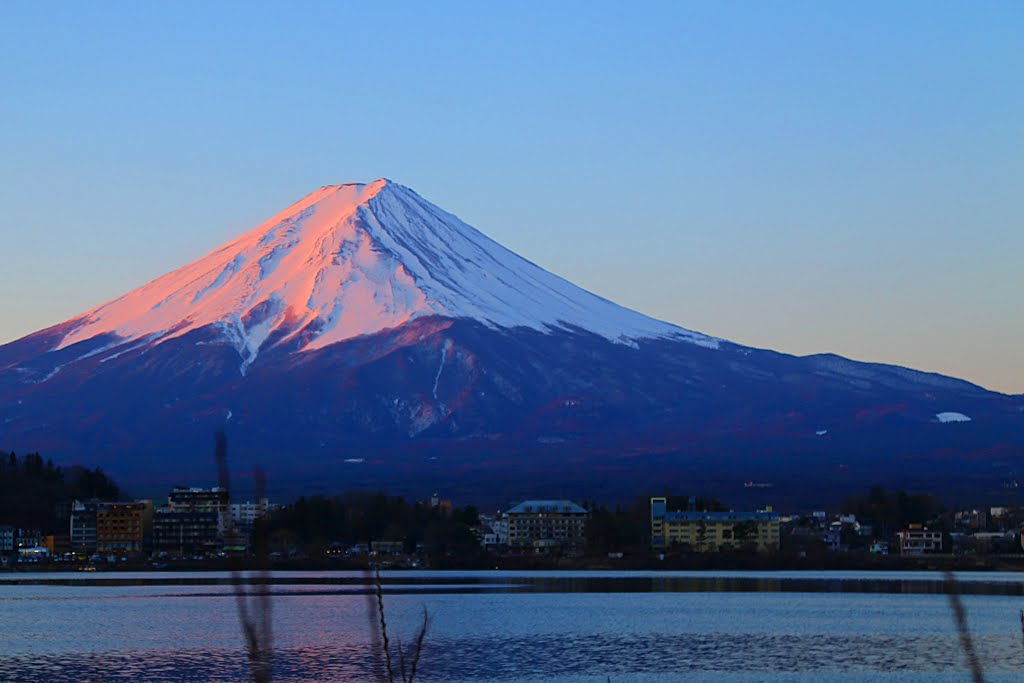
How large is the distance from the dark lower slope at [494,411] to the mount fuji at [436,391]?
0.89 ft

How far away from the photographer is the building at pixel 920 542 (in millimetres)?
81375

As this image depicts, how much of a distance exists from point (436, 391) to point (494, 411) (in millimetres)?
6660

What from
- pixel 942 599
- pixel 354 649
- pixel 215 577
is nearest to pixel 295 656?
pixel 354 649

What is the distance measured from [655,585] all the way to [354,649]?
3076cm

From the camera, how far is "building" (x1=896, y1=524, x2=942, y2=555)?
3204 inches

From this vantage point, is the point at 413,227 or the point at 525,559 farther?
the point at 413,227

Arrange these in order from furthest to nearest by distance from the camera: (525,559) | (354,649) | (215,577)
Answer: (525,559) < (215,577) < (354,649)

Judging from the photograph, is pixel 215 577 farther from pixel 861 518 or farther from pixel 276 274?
→ pixel 276 274

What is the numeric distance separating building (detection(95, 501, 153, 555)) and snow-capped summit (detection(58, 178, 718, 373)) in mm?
85617

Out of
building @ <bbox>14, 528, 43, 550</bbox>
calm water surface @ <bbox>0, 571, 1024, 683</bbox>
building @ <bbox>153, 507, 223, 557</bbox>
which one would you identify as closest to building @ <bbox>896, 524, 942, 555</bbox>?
calm water surface @ <bbox>0, 571, 1024, 683</bbox>

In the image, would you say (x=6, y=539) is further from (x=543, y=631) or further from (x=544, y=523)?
(x=543, y=631)

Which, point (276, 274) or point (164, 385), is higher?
point (276, 274)

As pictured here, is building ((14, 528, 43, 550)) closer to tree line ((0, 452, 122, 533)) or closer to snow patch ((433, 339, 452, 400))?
tree line ((0, 452, 122, 533))

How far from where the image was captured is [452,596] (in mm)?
52094
